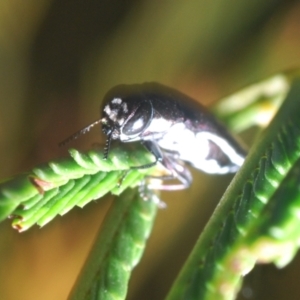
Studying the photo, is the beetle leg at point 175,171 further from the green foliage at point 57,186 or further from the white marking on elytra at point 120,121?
the green foliage at point 57,186

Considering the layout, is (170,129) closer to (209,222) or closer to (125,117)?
(125,117)

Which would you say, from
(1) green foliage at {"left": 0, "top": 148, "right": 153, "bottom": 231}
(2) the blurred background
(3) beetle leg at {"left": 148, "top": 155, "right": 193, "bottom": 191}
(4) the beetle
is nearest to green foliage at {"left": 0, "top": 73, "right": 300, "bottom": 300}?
(1) green foliage at {"left": 0, "top": 148, "right": 153, "bottom": 231}

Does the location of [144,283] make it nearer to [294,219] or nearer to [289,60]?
[289,60]

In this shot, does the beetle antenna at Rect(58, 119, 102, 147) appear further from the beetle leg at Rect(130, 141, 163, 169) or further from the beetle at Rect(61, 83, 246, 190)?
the beetle leg at Rect(130, 141, 163, 169)

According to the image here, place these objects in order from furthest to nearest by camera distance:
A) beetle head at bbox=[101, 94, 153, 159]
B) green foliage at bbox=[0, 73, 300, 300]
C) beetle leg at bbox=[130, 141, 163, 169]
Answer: beetle head at bbox=[101, 94, 153, 159]
beetle leg at bbox=[130, 141, 163, 169]
green foliage at bbox=[0, 73, 300, 300]

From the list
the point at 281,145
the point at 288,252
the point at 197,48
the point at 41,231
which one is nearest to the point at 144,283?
the point at 41,231

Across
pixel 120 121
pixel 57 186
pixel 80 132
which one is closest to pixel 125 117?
pixel 120 121

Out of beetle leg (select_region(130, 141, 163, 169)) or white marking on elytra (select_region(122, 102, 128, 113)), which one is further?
white marking on elytra (select_region(122, 102, 128, 113))
